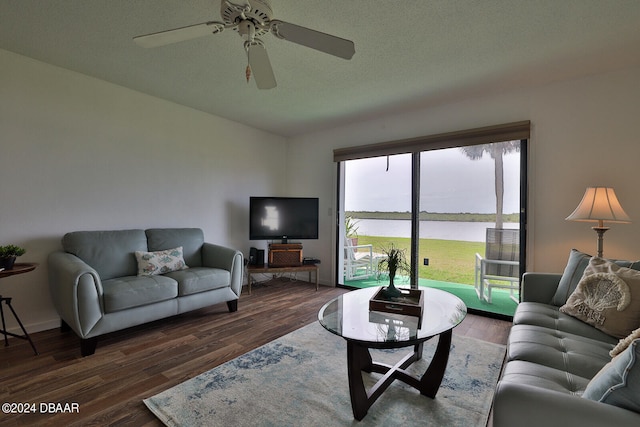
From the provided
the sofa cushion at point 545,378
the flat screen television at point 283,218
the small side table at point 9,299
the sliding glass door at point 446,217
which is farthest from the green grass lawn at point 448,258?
the small side table at point 9,299

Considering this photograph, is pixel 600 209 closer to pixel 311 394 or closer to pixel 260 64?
pixel 311 394

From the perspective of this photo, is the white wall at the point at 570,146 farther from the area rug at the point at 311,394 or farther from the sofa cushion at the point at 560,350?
the sofa cushion at the point at 560,350

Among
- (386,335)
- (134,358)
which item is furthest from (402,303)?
(134,358)

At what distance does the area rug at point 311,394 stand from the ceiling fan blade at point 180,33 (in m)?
2.11

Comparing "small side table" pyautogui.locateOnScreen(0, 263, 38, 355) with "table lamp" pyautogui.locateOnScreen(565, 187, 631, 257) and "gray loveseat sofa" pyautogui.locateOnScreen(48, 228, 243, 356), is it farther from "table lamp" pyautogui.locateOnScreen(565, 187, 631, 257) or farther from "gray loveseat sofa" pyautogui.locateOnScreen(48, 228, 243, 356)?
"table lamp" pyautogui.locateOnScreen(565, 187, 631, 257)

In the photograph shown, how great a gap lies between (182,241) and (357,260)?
255cm

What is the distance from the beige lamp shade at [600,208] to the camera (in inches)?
90.1

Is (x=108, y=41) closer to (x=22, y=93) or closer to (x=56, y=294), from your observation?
(x=22, y=93)

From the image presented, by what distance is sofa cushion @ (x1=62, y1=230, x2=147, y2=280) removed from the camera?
108 inches

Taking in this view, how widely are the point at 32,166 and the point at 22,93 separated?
0.65 meters

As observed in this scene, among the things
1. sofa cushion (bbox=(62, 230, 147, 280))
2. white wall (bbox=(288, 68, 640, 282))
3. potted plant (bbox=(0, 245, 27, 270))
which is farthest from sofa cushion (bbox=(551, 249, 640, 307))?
potted plant (bbox=(0, 245, 27, 270))

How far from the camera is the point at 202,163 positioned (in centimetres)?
397

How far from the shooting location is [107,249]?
9.37 ft

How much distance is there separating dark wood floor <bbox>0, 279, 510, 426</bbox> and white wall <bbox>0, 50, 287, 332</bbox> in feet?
2.54
